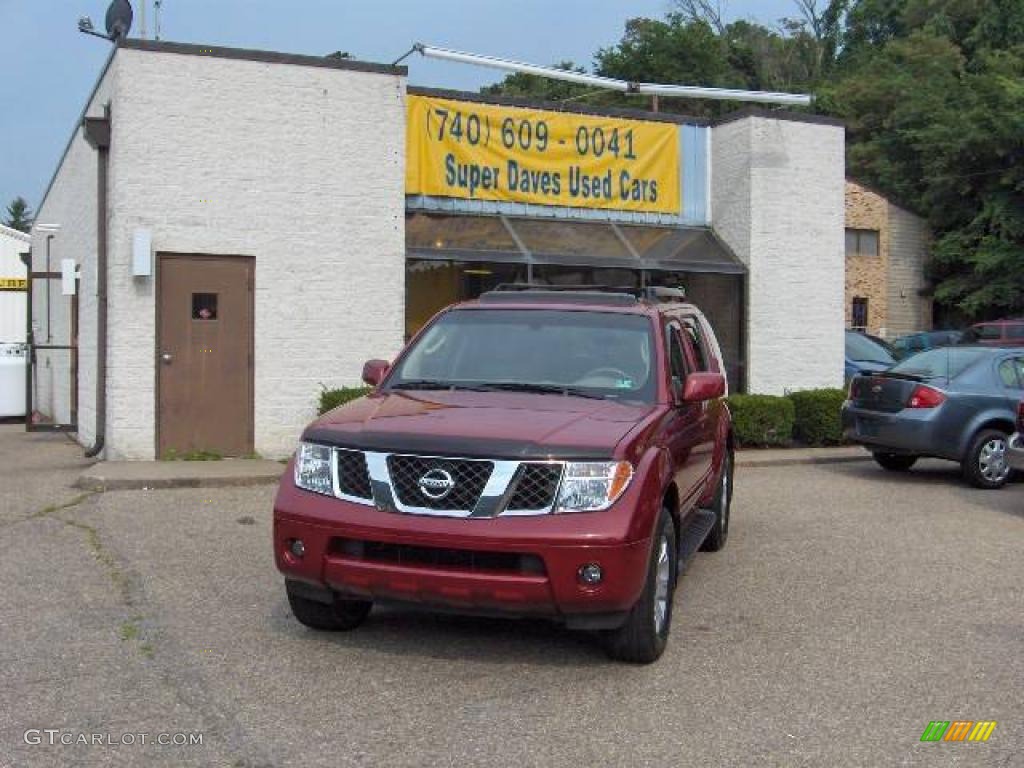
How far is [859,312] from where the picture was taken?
1259 inches

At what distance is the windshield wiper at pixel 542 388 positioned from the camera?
5.95m

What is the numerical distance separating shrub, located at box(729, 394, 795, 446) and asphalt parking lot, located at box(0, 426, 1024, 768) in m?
5.79

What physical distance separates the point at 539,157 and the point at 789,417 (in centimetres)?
510

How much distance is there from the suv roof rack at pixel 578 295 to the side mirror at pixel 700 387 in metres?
0.88

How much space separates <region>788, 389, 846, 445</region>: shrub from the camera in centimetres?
1509

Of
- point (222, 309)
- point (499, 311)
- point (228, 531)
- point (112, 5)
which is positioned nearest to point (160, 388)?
point (222, 309)

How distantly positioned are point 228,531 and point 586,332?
12.7 feet

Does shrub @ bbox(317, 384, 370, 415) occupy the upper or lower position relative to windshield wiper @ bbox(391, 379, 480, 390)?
lower

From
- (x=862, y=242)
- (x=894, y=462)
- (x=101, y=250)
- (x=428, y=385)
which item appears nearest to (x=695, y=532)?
(x=428, y=385)

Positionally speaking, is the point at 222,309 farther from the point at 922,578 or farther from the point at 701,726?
the point at 701,726

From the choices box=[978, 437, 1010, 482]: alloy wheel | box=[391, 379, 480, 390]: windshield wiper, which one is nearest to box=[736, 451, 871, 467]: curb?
box=[978, 437, 1010, 482]: alloy wheel

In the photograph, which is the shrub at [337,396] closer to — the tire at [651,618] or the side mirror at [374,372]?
the side mirror at [374,372]

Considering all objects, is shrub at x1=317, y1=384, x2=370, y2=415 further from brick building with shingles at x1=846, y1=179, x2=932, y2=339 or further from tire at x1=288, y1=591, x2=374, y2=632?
brick building with shingles at x1=846, y1=179, x2=932, y2=339

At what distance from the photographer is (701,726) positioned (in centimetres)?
462
